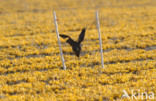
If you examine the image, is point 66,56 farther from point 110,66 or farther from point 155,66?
point 155,66

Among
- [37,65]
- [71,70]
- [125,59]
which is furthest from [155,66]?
[37,65]

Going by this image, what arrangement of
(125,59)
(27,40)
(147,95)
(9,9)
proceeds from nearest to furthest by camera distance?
(147,95) → (125,59) → (27,40) → (9,9)

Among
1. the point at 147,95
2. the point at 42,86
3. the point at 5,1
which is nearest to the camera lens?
the point at 147,95

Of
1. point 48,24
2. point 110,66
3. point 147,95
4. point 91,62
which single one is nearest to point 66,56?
point 91,62

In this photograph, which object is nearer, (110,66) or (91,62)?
(110,66)

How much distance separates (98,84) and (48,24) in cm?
1298

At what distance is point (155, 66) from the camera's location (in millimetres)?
9203

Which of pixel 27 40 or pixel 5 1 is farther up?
pixel 5 1

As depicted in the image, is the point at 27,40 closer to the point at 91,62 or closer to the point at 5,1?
the point at 91,62

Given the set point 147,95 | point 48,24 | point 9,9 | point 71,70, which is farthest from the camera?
point 9,9

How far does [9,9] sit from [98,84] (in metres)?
25.5

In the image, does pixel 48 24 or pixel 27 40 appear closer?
pixel 27 40

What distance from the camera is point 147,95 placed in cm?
674

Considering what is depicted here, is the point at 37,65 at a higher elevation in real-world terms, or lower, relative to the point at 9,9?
lower
